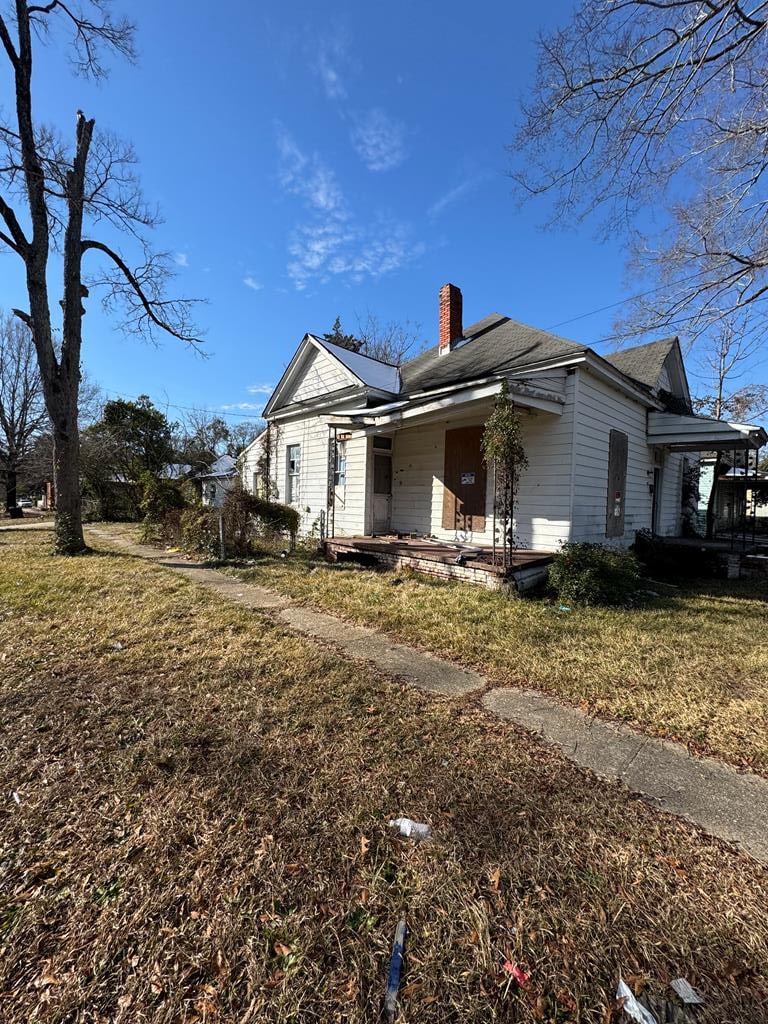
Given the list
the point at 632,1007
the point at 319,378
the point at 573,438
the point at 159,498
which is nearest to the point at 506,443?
the point at 573,438

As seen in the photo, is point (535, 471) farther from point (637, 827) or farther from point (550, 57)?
point (637, 827)

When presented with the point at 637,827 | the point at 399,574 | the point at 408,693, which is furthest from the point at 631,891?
the point at 399,574

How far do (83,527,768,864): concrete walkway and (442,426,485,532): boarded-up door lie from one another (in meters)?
4.92

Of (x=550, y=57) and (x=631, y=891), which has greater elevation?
(x=550, y=57)

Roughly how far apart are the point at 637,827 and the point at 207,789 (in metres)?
2.13

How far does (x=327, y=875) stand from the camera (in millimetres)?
1778

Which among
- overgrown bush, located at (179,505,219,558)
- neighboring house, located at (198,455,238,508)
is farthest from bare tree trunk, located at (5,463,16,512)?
overgrown bush, located at (179,505,219,558)

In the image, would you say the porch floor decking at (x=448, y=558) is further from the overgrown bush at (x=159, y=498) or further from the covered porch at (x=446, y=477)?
the overgrown bush at (x=159, y=498)

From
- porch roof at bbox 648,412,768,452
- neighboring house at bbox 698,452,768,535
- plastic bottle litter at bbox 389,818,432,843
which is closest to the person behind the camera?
plastic bottle litter at bbox 389,818,432,843

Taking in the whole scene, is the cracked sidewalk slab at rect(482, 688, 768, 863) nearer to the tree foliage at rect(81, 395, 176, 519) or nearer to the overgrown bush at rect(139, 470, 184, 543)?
the overgrown bush at rect(139, 470, 184, 543)

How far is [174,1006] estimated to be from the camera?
1313 mm

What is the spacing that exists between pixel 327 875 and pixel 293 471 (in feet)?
42.0

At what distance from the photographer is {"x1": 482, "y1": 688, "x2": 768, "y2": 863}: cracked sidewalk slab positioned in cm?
217

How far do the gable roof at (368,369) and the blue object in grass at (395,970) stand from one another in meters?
10.5
